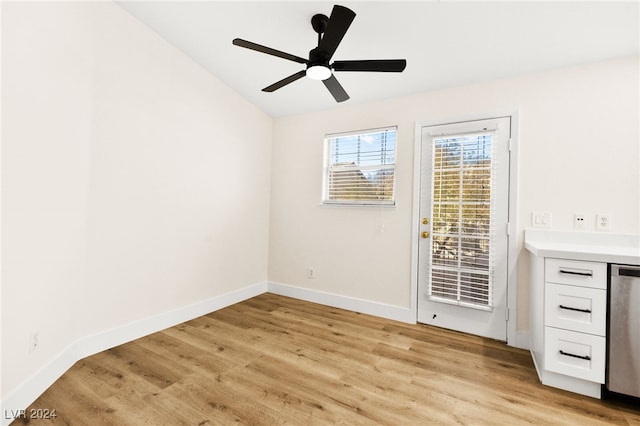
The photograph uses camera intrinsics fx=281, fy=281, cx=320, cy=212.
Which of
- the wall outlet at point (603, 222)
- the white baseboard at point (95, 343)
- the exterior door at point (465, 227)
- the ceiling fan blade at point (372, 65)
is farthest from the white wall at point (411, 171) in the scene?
the ceiling fan blade at point (372, 65)

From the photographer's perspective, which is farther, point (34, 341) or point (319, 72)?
point (319, 72)

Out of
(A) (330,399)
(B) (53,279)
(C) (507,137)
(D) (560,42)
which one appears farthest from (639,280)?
(B) (53,279)

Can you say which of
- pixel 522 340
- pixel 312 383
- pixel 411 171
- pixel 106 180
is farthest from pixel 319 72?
pixel 522 340

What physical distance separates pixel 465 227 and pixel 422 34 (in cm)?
174

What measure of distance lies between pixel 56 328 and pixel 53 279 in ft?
1.10

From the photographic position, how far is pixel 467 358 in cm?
227

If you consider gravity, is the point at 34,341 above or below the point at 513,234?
below

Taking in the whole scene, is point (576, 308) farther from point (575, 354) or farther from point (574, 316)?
point (575, 354)

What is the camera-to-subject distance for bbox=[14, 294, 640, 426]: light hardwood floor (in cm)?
159

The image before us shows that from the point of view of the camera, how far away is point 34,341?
5.49ft

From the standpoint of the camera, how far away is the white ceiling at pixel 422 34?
1.93 m

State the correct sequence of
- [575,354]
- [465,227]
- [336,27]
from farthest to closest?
[465,227]
[575,354]
[336,27]

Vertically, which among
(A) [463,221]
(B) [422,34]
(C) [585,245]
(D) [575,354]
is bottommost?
(D) [575,354]

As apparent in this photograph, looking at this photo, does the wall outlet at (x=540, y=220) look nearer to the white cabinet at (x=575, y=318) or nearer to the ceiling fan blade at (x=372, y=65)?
the white cabinet at (x=575, y=318)
